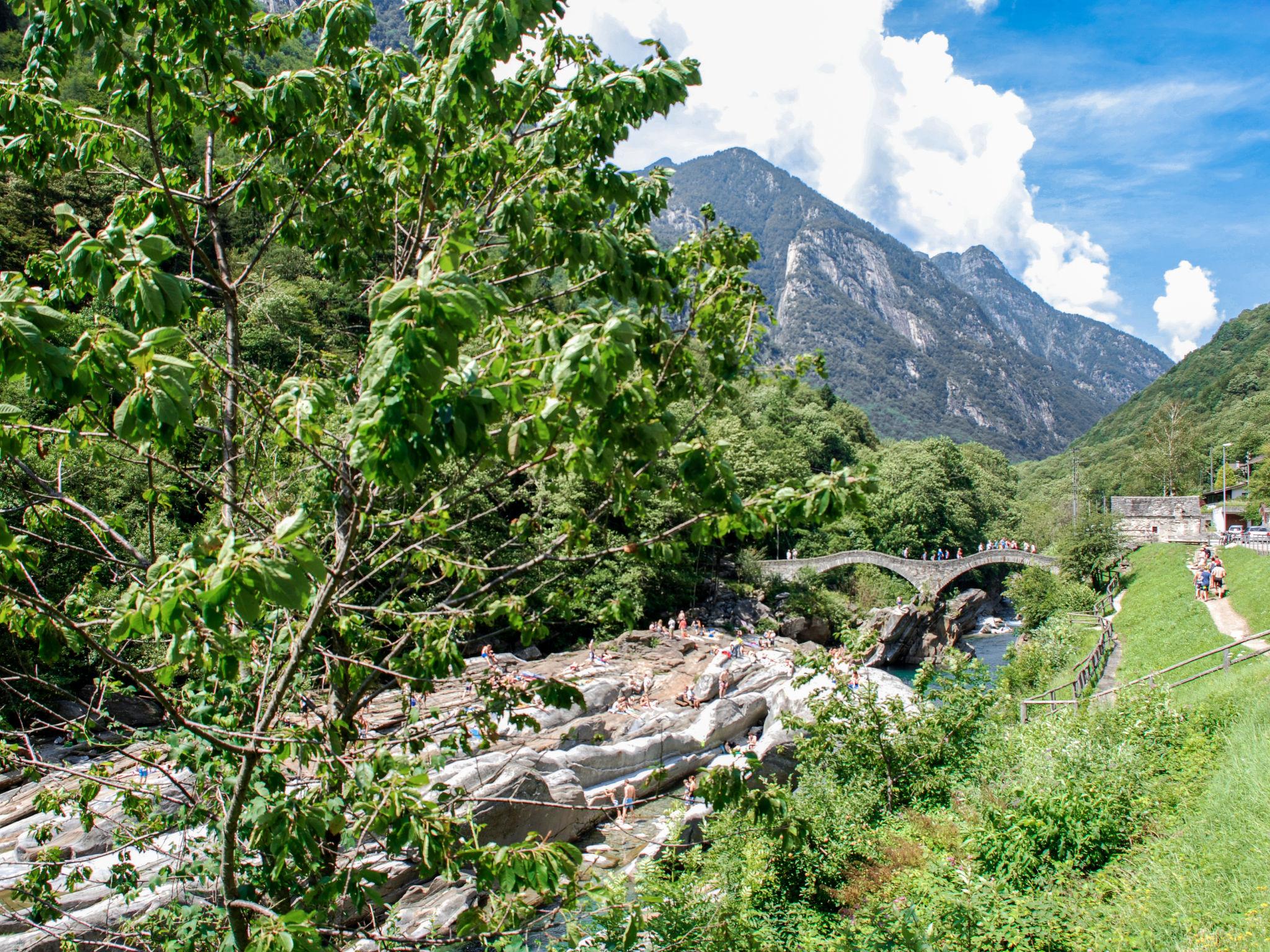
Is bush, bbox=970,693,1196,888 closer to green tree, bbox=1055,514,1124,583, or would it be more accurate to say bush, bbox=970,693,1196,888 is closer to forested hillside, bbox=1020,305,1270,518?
green tree, bbox=1055,514,1124,583

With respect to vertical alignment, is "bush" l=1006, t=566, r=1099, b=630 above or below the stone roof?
below

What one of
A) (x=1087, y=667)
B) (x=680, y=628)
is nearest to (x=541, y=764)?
(x=1087, y=667)

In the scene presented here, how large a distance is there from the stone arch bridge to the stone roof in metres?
6.67

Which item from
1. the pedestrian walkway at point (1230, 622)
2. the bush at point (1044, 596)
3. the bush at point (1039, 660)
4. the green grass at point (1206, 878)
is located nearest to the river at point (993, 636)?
the bush at point (1044, 596)

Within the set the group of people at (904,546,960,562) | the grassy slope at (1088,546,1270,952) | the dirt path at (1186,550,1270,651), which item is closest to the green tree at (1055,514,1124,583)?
the group of people at (904,546,960,562)

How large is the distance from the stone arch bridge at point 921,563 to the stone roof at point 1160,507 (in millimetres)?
6674

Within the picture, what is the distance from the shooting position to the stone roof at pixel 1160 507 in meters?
41.6

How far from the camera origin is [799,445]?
160ft

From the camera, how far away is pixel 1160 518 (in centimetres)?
4194

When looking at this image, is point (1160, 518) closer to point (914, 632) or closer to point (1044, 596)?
point (1044, 596)

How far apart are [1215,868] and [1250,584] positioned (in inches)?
690

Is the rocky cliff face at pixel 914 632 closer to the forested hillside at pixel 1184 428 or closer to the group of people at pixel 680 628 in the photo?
the group of people at pixel 680 628

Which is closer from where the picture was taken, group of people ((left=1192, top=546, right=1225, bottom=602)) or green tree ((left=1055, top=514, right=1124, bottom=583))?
group of people ((left=1192, top=546, right=1225, bottom=602))

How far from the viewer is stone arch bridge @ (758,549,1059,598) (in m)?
37.8
